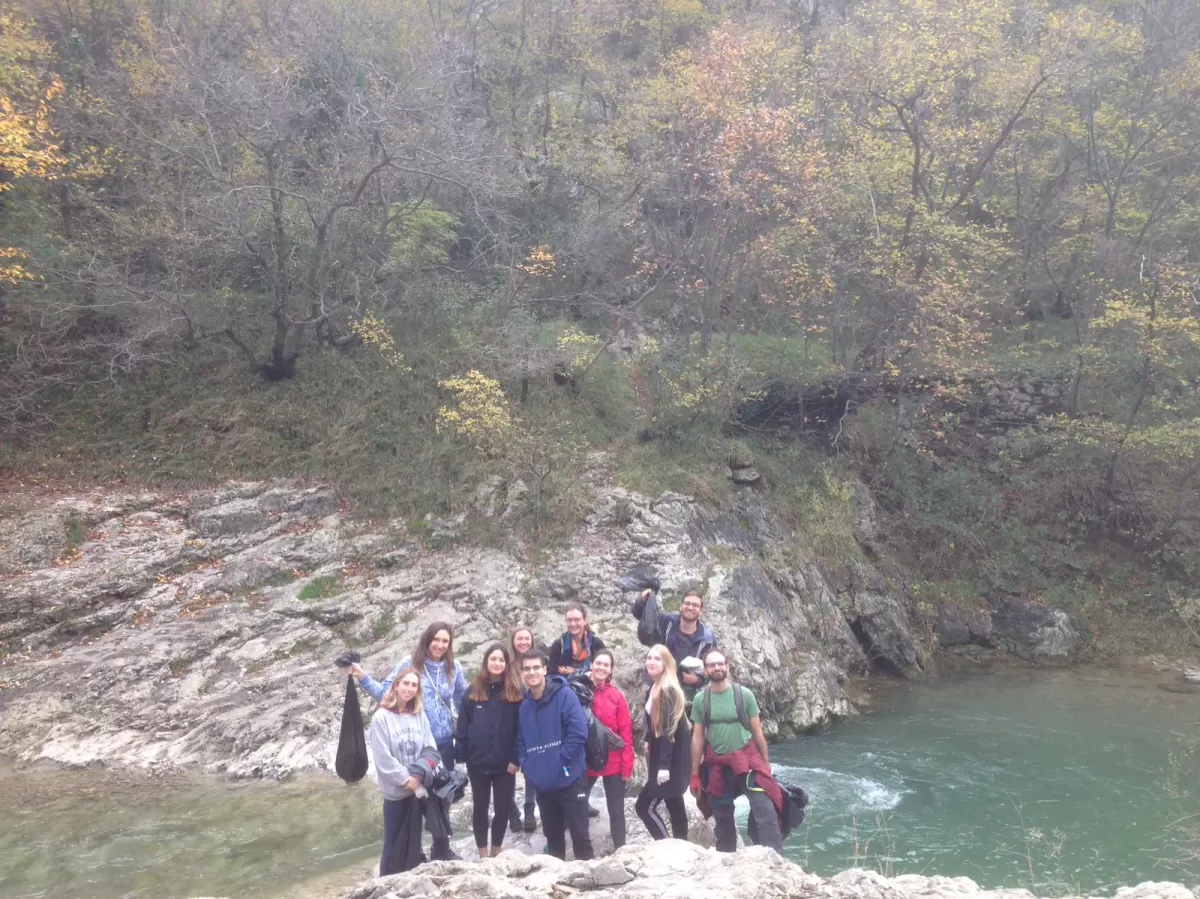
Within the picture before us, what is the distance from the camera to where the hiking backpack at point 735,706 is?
18.9ft

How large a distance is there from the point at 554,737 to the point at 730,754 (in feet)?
4.11

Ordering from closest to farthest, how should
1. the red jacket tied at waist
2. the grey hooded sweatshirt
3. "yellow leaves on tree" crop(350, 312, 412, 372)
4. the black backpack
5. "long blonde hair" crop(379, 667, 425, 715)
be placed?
the grey hooded sweatshirt, "long blonde hair" crop(379, 667, 425, 715), the black backpack, the red jacket tied at waist, "yellow leaves on tree" crop(350, 312, 412, 372)

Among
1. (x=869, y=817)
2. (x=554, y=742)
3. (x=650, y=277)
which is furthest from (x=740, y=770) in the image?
(x=650, y=277)

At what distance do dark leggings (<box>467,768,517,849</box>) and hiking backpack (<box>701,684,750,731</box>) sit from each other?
1449mm

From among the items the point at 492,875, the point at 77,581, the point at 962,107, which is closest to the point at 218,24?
the point at 77,581

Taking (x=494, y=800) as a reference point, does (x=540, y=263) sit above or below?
above

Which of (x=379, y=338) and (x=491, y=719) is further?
(x=379, y=338)

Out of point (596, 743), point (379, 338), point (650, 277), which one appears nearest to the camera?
point (596, 743)

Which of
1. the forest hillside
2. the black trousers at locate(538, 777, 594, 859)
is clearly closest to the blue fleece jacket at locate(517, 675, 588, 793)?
the black trousers at locate(538, 777, 594, 859)

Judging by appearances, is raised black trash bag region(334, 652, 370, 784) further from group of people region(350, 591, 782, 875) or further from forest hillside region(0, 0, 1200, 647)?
forest hillside region(0, 0, 1200, 647)

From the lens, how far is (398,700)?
5367 millimetres

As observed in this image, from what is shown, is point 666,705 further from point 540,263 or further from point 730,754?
point 540,263

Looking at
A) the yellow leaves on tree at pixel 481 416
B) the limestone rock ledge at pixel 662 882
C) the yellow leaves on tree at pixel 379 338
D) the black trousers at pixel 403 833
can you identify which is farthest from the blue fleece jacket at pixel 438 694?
the yellow leaves on tree at pixel 379 338

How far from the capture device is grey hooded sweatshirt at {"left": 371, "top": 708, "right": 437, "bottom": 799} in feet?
17.1
